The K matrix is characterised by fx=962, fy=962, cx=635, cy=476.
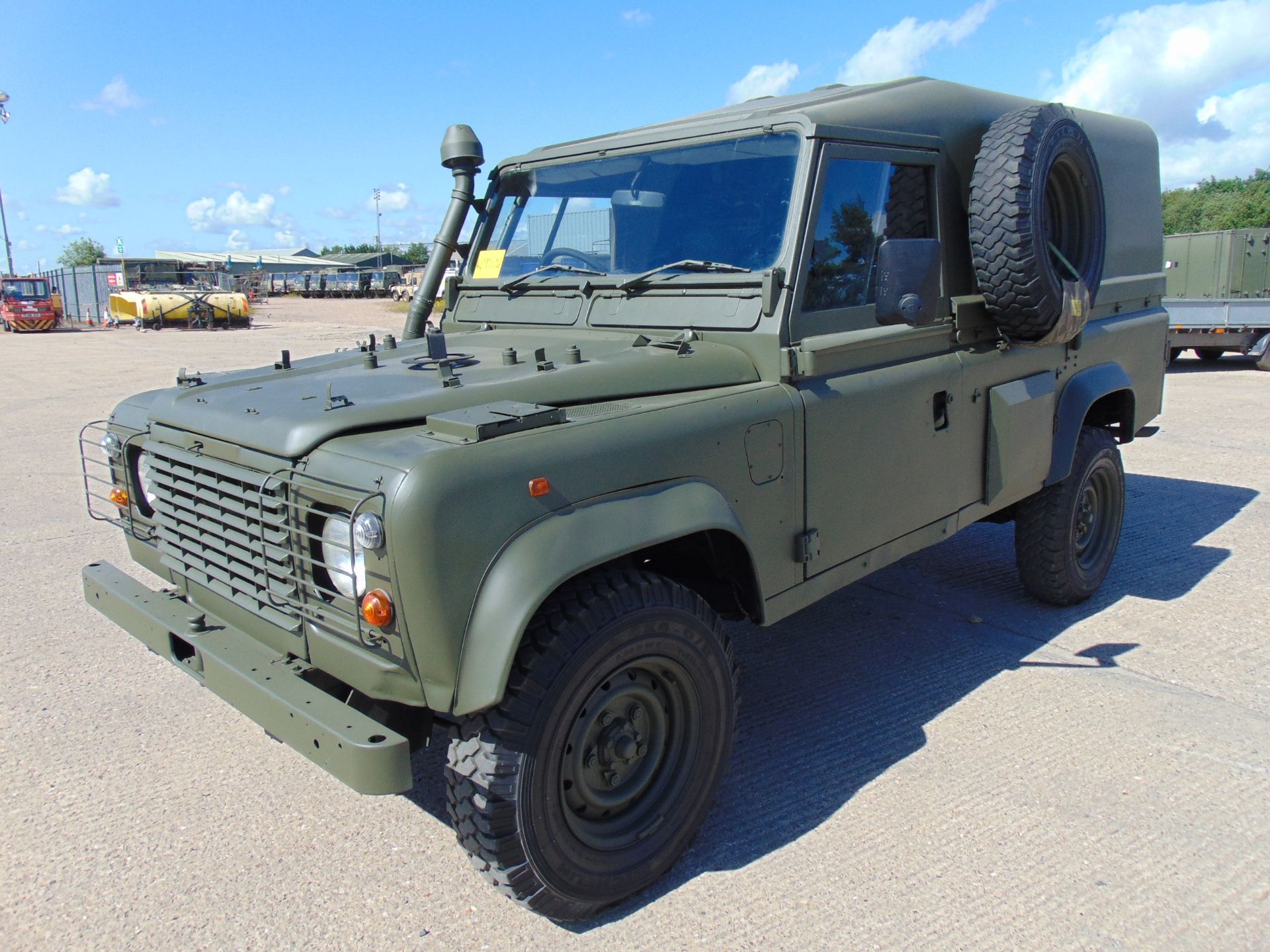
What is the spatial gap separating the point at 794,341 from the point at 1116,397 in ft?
9.25

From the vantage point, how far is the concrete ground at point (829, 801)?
2.64 metres

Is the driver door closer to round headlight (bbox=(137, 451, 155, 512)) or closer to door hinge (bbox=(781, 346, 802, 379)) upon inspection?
door hinge (bbox=(781, 346, 802, 379))

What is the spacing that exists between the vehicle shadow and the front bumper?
2.62ft

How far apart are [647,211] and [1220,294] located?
15.6m

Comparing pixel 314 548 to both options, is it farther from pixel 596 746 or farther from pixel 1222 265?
pixel 1222 265

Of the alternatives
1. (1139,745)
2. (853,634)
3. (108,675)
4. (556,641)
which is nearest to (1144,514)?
(853,634)

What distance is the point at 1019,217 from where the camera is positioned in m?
3.64

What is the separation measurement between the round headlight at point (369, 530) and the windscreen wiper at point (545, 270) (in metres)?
1.84

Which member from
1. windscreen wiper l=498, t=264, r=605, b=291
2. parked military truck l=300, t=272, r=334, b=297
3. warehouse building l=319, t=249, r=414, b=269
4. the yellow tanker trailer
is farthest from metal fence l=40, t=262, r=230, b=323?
warehouse building l=319, t=249, r=414, b=269

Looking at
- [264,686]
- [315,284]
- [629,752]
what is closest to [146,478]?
[264,686]

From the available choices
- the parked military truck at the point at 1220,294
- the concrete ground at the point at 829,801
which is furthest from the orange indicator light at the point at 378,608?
the parked military truck at the point at 1220,294

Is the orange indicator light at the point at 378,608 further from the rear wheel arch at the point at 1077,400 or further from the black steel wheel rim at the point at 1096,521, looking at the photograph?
the black steel wheel rim at the point at 1096,521

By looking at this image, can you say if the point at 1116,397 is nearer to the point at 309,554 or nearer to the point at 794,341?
the point at 794,341

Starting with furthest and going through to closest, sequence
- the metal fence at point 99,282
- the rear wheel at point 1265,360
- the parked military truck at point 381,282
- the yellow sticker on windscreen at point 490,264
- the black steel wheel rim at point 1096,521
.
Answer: the parked military truck at point 381,282 → the metal fence at point 99,282 → the rear wheel at point 1265,360 → the black steel wheel rim at point 1096,521 → the yellow sticker on windscreen at point 490,264
